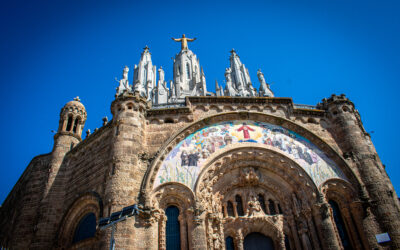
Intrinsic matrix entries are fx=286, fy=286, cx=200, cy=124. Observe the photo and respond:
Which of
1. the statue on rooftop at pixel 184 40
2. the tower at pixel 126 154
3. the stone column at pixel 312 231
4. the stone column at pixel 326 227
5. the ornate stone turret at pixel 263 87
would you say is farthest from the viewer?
the statue on rooftop at pixel 184 40

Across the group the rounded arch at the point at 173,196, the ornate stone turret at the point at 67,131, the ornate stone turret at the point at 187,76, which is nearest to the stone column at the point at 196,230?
the rounded arch at the point at 173,196

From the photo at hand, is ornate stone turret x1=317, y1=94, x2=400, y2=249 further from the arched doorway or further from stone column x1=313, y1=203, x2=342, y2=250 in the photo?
the arched doorway

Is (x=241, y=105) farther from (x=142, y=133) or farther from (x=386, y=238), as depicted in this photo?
(x=386, y=238)

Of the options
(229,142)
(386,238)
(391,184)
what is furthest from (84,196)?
(391,184)

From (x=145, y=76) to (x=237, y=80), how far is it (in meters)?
16.5

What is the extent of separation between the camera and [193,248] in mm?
12367

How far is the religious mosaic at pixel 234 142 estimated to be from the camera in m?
14.3

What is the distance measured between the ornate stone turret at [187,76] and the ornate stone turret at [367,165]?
29.5m

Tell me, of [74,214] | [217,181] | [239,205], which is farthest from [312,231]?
[74,214]

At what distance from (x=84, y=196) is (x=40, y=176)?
18.3ft

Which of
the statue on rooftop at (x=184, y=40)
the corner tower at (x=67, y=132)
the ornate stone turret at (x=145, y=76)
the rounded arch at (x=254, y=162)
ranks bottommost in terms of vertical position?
the rounded arch at (x=254, y=162)

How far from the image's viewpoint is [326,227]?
13.5 m

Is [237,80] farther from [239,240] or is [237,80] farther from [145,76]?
[239,240]

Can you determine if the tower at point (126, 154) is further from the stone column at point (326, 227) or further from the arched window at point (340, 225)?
the arched window at point (340, 225)
